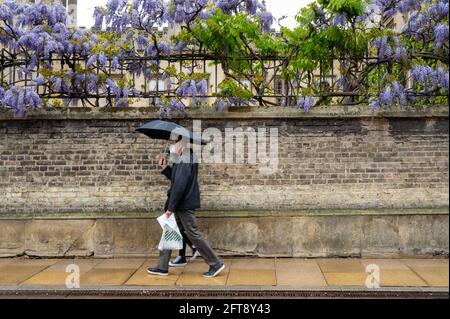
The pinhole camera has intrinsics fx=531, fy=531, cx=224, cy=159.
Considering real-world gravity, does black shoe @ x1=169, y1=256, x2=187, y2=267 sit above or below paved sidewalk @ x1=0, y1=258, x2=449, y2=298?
above

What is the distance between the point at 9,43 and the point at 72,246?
389 cm

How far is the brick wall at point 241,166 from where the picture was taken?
8938 mm

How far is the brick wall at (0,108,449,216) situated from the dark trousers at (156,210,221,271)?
1594mm

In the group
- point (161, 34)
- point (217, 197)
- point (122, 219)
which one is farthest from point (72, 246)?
point (161, 34)

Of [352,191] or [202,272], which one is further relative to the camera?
[352,191]

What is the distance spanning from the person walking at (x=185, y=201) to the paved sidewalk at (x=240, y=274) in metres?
0.18

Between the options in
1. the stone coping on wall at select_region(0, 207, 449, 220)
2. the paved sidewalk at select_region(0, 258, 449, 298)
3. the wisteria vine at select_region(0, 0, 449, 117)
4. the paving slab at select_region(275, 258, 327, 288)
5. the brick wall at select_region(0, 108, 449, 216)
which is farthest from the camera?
the wisteria vine at select_region(0, 0, 449, 117)

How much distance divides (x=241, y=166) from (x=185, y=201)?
1971 mm

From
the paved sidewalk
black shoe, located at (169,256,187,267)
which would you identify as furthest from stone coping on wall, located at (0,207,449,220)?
black shoe, located at (169,256,187,267)

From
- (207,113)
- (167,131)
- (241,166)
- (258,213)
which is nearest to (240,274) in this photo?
(258,213)

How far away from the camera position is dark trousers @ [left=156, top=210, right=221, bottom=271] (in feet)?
24.1

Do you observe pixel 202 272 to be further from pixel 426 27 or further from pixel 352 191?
pixel 426 27

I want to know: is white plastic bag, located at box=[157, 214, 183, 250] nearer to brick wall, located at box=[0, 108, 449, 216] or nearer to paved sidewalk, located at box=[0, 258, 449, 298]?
paved sidewalk, located at box=[0, 258, 449, 298]

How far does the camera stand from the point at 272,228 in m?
8.80
